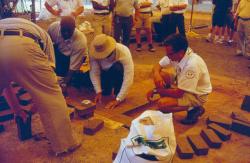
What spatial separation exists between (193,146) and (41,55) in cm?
180

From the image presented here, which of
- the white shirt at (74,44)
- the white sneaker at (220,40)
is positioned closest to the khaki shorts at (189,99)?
the white shirt at (74,44)

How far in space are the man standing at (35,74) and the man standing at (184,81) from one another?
1.31 meters

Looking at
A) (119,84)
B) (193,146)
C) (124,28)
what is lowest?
(193,146)

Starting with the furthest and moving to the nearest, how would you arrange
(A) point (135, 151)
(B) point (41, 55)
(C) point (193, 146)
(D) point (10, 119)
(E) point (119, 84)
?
(E) point (119, 84)
(D) point (10, 119)
(C) point (193, 146)
(B) point (41, 55)
(A) point (135, 151)

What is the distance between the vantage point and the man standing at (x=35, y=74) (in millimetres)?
2979

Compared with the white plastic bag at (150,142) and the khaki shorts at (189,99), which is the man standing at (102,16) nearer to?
the khaki shorts at (189,99)

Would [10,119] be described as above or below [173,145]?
below

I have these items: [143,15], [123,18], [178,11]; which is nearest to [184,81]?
[123,18]

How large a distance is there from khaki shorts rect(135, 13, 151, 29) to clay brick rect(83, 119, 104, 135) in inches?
168

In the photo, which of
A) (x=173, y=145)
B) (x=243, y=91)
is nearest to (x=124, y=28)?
(x=243, y=91)

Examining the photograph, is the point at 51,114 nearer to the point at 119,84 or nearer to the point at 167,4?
the point at 119,84

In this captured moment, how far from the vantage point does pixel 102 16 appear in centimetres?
666

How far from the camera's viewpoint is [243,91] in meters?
5.27

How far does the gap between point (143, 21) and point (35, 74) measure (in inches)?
198
